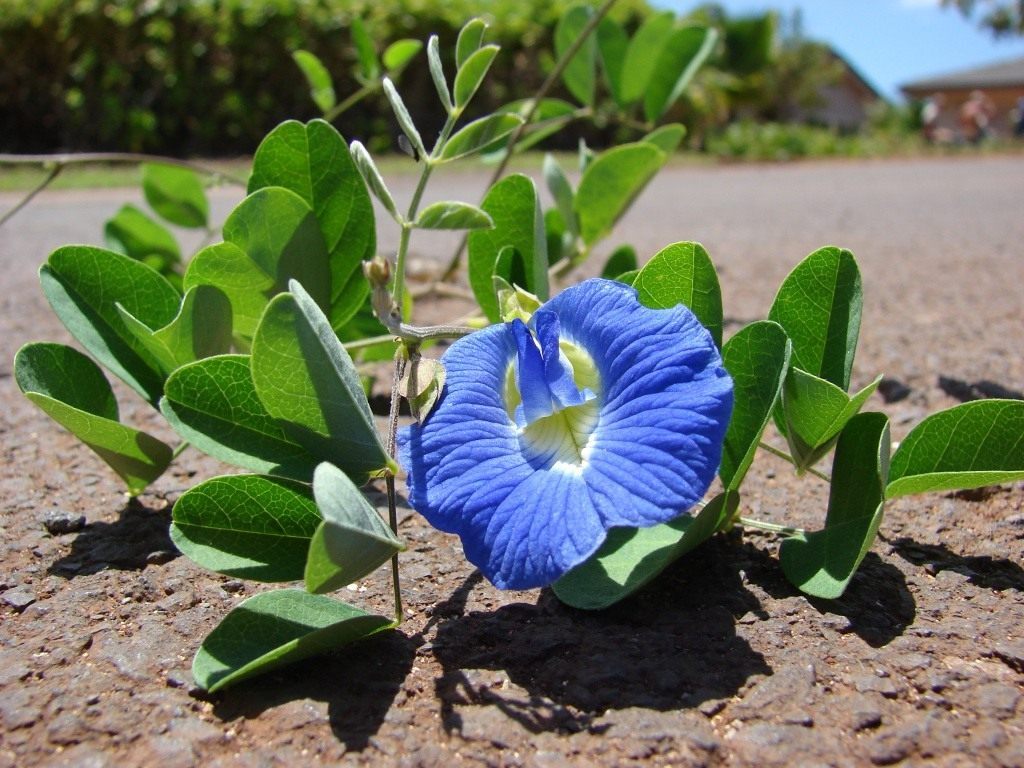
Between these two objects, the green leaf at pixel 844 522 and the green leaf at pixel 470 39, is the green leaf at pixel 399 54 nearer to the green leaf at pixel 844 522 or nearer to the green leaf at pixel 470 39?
the green leaf at pixel 470 39

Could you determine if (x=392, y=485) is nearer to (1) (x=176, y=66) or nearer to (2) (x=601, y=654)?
(2) (x=601, y=654)

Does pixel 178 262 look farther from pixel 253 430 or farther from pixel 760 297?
pixel 760 297

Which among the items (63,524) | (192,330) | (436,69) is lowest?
(63,524)

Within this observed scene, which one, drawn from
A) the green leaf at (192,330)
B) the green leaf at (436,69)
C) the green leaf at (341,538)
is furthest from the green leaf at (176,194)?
the green leaf at (341,538)

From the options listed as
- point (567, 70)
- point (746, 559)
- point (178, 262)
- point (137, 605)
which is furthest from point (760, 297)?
point (137, 605)

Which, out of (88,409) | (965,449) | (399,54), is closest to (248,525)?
(88,409)
